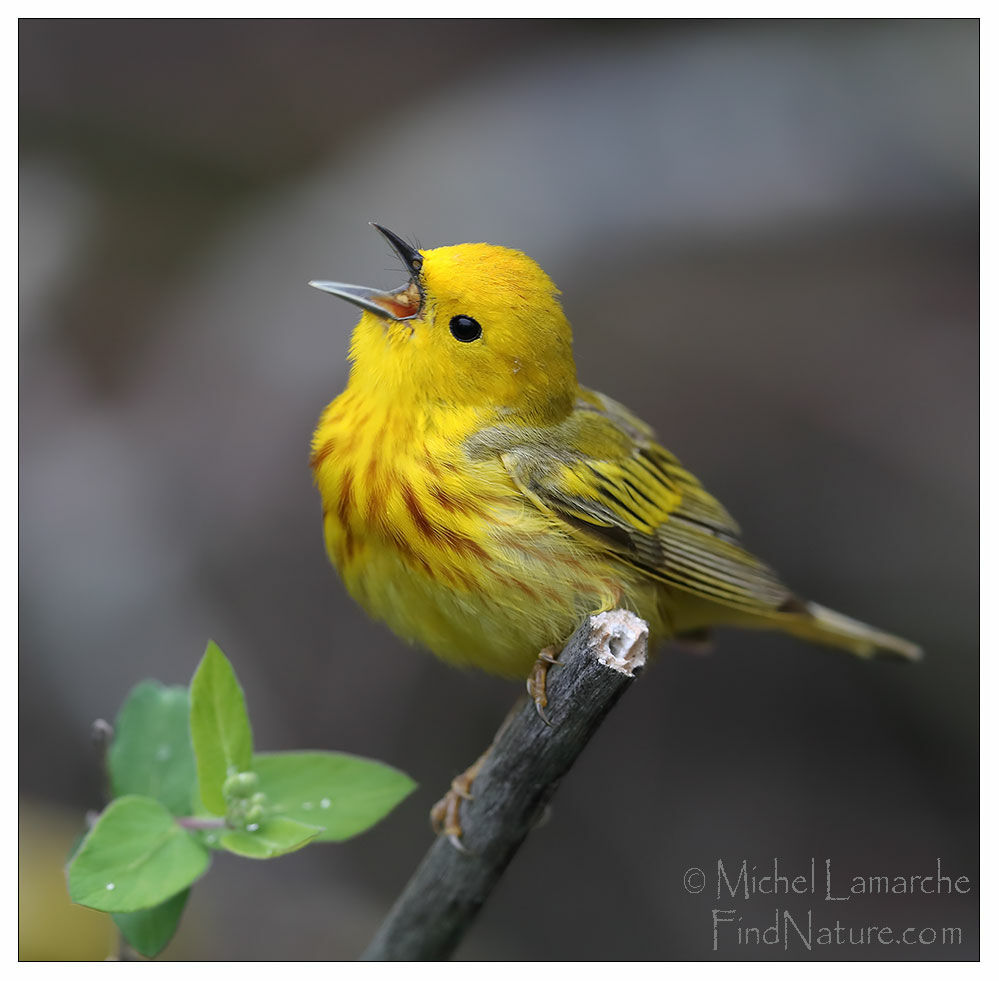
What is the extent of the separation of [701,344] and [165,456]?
7.72ft

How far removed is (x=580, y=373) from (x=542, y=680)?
2.56 meters

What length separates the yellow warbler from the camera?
2.21m

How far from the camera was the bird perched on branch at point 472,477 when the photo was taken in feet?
7.23

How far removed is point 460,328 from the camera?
2227 millimetres

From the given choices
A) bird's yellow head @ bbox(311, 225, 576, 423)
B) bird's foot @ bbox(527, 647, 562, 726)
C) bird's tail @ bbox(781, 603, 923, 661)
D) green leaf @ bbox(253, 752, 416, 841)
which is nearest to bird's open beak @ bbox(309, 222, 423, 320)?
bird's yellow head @ bbox(311, 225, 576, 423)

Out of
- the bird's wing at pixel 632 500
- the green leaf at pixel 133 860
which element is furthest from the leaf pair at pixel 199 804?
the bird's wing at pixel 632 500

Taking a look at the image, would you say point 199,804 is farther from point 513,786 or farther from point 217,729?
point 513,786

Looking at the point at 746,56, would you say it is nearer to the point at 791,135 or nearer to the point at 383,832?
the point at 791,135

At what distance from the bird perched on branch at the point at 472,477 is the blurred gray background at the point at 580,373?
1.77 m

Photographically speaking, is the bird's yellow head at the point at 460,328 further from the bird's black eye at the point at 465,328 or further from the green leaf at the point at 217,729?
the green leaf at the point at 217,729

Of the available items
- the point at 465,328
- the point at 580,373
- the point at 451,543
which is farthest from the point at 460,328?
the point at 580,373
